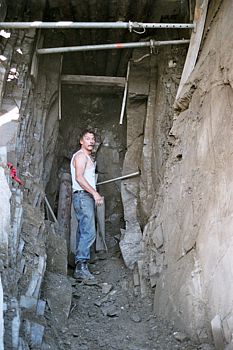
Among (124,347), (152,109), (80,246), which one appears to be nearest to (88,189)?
(80,246)

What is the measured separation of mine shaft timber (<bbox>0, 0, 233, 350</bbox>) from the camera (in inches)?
145

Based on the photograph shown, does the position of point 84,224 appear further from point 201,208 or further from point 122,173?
point 201,208

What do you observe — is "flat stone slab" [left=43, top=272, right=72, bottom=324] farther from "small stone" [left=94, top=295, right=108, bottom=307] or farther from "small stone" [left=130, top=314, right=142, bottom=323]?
"small stone" [left=130, top=314, right=142, bottom=323]

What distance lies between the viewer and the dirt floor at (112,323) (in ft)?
12.6

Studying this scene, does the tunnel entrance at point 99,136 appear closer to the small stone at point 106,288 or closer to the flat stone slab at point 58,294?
the small stone at point 106,288

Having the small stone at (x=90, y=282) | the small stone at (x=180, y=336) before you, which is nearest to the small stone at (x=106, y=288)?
the small stone at (x=90, y=282)

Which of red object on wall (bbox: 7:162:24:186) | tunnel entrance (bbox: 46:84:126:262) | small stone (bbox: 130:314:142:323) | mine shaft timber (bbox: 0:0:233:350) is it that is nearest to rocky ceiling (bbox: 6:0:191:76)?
mine shaft timber (bbox: 0:0:233:350)

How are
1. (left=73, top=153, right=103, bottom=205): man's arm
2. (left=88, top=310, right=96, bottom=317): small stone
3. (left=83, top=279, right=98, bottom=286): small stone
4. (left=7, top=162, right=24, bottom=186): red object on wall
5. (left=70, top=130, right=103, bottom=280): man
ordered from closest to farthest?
1. (left=88, top=310, right=96, bottom=317): small stone
2. (left=7, top=162, right=24, bottom=186): red object on wall
3. (left=83, top=279, right=98, bottom=286): small stone
4. (left=70, top=130, right=103, bottom=280): man
5. (left=73, top=153, right=103, bottom=205): man's arm

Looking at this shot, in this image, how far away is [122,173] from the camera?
22.2ft

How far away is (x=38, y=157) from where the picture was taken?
6191 mm

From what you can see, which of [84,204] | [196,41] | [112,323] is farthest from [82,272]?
[196,41]

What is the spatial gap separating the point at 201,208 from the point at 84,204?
2.30 meters

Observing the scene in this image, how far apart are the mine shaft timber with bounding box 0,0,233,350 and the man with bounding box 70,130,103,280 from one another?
0.69 feet

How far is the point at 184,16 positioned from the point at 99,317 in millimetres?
3792
